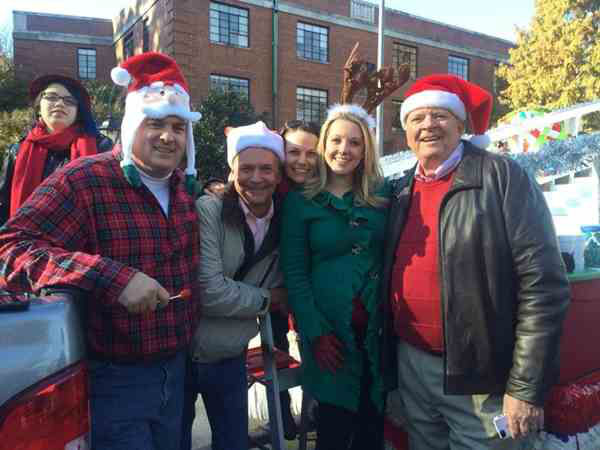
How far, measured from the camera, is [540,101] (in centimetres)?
1752

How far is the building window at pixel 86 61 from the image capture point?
24672mm

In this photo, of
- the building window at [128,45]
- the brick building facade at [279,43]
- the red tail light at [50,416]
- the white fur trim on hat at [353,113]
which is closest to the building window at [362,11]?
the brick building facade at [279,43]

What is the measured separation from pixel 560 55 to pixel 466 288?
1798 cm

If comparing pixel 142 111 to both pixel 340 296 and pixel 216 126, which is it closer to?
pixel 340 296

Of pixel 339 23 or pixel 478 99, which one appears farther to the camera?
pixel 339 23

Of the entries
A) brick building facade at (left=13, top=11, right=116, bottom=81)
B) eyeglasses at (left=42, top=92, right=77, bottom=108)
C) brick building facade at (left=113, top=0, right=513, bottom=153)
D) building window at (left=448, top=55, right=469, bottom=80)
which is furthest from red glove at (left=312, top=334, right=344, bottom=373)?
building window at (left=448, top=55, right=469, bottom=80)

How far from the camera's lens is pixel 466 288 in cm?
186

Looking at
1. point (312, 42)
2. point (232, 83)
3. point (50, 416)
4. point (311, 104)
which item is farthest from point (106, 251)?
point (312, 42)

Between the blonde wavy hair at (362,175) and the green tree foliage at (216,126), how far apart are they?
980 cm

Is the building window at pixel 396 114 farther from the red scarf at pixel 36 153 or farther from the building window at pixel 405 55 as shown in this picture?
the red scarf at pixel 36 153

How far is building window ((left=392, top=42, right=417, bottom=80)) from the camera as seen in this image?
2334 centimetres

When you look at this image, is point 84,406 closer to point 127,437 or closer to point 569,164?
point 127,437

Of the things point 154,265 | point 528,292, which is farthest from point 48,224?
point 528,292

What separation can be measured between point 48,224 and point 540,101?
1923cm
